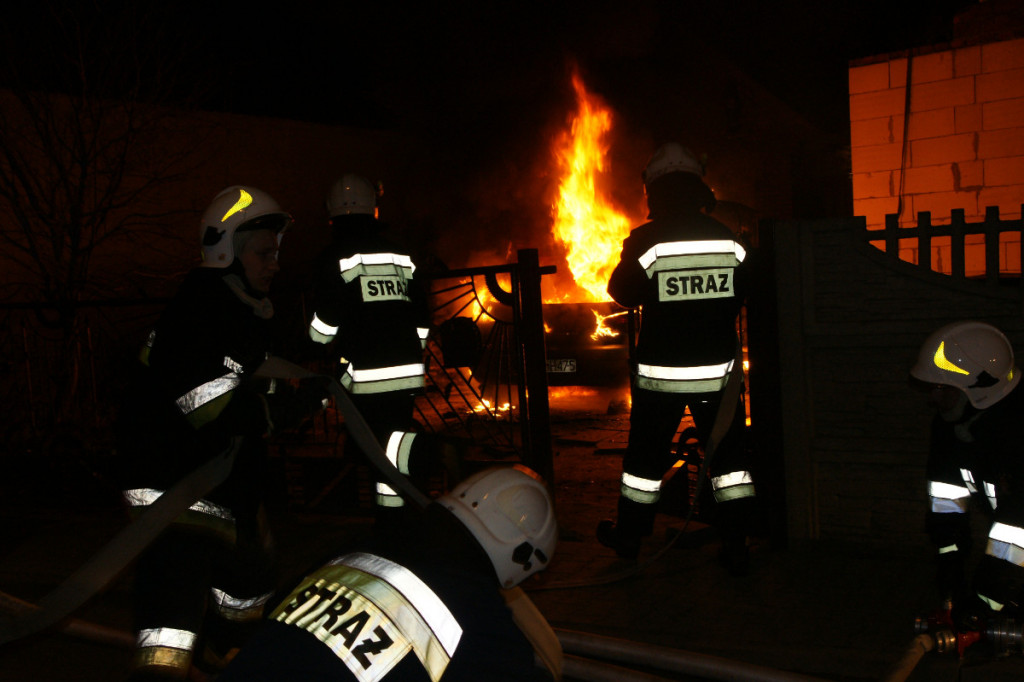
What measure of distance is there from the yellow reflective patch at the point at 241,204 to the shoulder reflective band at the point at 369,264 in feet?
4.69

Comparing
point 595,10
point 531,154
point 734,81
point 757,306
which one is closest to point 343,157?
point 531,154

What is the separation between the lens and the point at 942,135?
29.6ft

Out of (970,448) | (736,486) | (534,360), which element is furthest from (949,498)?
(534,360)

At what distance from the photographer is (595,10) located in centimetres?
1877

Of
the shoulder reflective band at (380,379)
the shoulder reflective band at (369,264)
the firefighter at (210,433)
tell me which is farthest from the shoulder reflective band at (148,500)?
the shoulder reflective band at (369,264)

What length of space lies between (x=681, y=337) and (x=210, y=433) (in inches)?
101

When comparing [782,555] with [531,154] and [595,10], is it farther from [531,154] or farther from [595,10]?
[595,10]

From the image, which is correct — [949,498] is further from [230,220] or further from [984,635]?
[230,220]

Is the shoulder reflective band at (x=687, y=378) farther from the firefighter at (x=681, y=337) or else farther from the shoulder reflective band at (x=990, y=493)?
the shoulder reflective band at (x=990, y=493)

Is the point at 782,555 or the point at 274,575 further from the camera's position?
the point at 782,555

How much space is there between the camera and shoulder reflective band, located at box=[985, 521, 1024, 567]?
9.98 ft

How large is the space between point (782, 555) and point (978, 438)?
186cm

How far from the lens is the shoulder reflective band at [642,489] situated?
4.66 meters

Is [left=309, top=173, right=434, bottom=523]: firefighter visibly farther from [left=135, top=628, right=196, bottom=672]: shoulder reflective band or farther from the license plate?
the license plate
